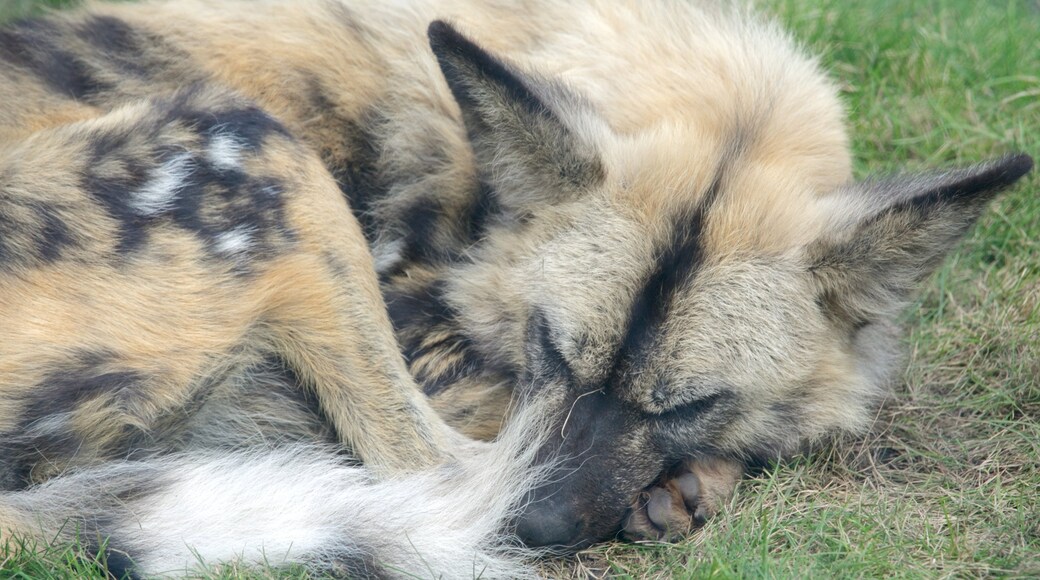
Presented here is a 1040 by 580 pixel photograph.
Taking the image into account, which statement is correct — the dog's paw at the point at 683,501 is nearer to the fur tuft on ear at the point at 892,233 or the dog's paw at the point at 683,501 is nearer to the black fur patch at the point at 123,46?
the fur tuft on ear at the point at 892,233

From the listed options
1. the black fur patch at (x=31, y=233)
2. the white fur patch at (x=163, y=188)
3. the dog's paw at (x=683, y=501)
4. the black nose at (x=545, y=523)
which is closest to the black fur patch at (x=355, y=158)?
the white fur patch at (x=163, y=188)

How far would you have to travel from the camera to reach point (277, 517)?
268cm

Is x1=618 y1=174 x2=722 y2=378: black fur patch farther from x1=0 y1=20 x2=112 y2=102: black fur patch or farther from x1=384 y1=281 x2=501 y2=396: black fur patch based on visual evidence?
x1=0 y1=20 x2=112 y2=102: black fur patch

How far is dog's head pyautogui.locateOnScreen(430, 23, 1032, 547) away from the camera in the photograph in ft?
9.52

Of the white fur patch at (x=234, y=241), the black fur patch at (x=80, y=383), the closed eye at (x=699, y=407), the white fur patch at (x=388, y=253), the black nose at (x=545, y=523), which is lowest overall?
the black nose at (x=545, y=523)

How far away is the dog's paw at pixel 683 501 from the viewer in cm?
300

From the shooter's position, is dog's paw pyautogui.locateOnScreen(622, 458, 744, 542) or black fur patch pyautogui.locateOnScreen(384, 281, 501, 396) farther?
black fur patch pyautogui.locateOnScreen(384, 281, 501, 396)

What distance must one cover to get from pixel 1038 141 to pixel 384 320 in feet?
9.58

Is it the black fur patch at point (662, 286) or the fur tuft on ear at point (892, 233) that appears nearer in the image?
the fur tuft on ear at point (892, 233)

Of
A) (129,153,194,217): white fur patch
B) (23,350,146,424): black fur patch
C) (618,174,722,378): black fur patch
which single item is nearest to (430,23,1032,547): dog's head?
(618,174,722,378): black fur patch

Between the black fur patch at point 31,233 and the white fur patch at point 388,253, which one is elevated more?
the black fur patch at point 31,233

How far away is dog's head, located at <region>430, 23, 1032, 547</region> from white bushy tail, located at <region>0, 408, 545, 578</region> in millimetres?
174

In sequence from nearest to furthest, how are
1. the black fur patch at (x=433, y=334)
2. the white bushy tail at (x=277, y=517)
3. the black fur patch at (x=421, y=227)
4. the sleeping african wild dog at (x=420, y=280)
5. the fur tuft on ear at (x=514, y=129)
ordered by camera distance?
1. the white bushy tail at (x=277, y=517)
2. the sleeping african wild dog at (x=420, y=280)
3. the fur tuft on ear at (x=514, y=129)
4. the black fur patch at (x=433, y=334)
5. the black fur patch at (x=421, y=227)

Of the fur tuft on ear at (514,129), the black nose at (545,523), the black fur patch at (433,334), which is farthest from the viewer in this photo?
the black fur patch at (433,334)
